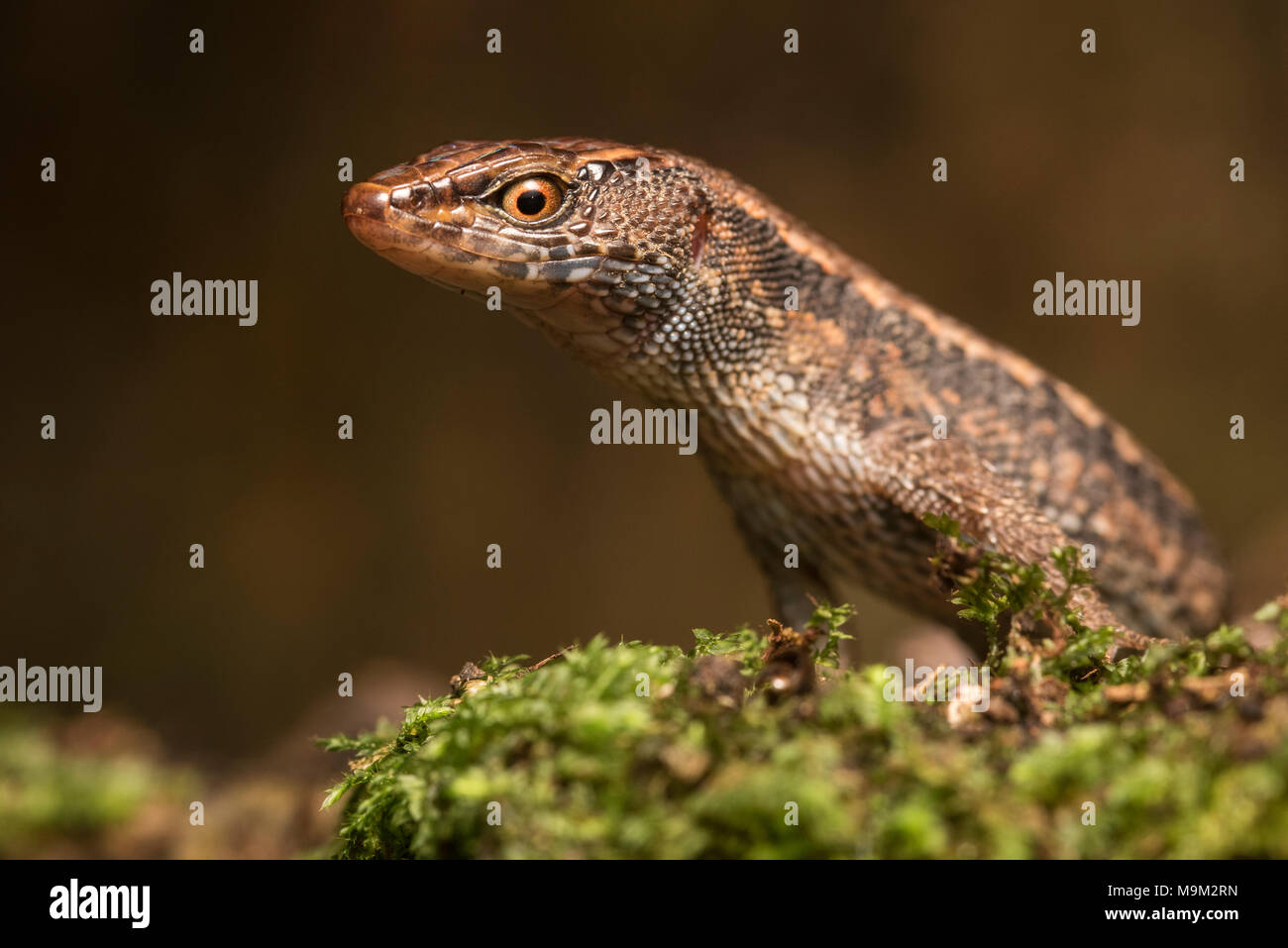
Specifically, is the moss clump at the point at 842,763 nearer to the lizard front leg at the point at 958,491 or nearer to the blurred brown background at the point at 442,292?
the lizard front leg at the point at 958,491

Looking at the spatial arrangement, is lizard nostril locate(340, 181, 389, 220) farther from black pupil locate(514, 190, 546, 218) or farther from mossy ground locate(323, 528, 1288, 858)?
mossy ground locate(323, 528, 1288, 858)

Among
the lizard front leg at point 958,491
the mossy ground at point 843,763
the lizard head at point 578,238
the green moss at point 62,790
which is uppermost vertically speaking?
the lizard head at point 578,238

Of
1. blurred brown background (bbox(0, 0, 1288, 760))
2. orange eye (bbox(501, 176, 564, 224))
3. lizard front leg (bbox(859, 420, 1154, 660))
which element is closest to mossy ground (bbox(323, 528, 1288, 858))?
lizard front leg (bbox(859, 420, 1154, 660))

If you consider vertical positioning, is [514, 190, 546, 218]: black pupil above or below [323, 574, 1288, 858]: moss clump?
above

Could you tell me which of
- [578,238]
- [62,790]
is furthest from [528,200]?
[62,790]

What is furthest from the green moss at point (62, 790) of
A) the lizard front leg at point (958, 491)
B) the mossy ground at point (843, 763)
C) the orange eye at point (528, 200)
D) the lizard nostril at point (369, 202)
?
the lizard front leg at point (958, 491)
